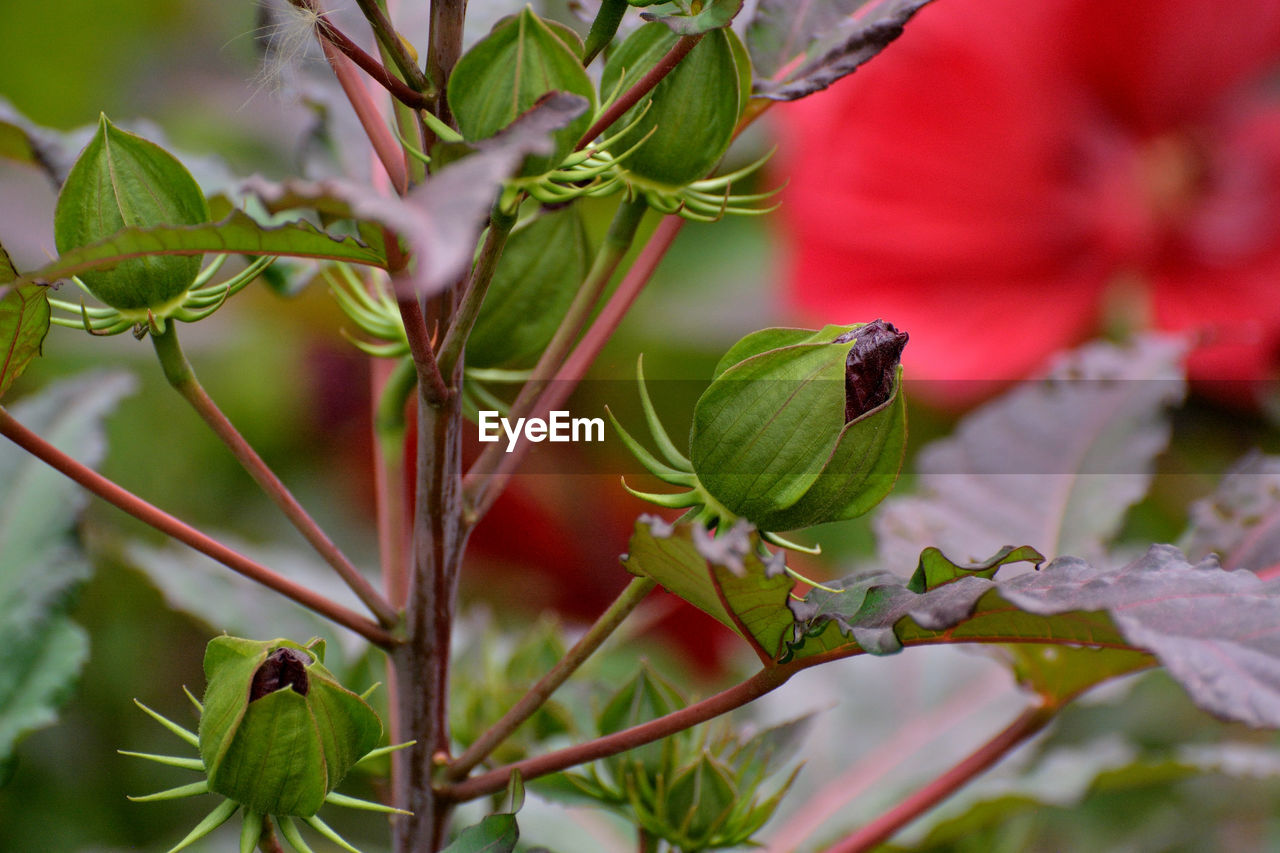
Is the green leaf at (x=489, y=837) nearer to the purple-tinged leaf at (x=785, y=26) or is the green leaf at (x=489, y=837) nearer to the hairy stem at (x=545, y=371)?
the hairy stem at (x=545, y=371)

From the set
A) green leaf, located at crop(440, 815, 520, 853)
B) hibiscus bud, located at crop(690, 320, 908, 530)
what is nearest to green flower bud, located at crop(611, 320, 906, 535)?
hibiscus bud, located at crop(690, 320, 908, 530)

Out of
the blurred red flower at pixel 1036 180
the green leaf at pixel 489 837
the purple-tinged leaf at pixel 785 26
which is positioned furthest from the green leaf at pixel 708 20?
the blurred red flower at pixel 1036 180

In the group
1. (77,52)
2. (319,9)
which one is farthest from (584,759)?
(77,52)

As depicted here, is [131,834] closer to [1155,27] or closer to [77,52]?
[77,52]

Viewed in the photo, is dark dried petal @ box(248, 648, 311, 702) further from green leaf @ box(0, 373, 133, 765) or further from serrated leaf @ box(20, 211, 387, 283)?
green leaf @ box(0, 373, 133, 765)

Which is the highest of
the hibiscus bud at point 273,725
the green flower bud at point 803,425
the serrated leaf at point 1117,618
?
the green flower bud at point 803,425
